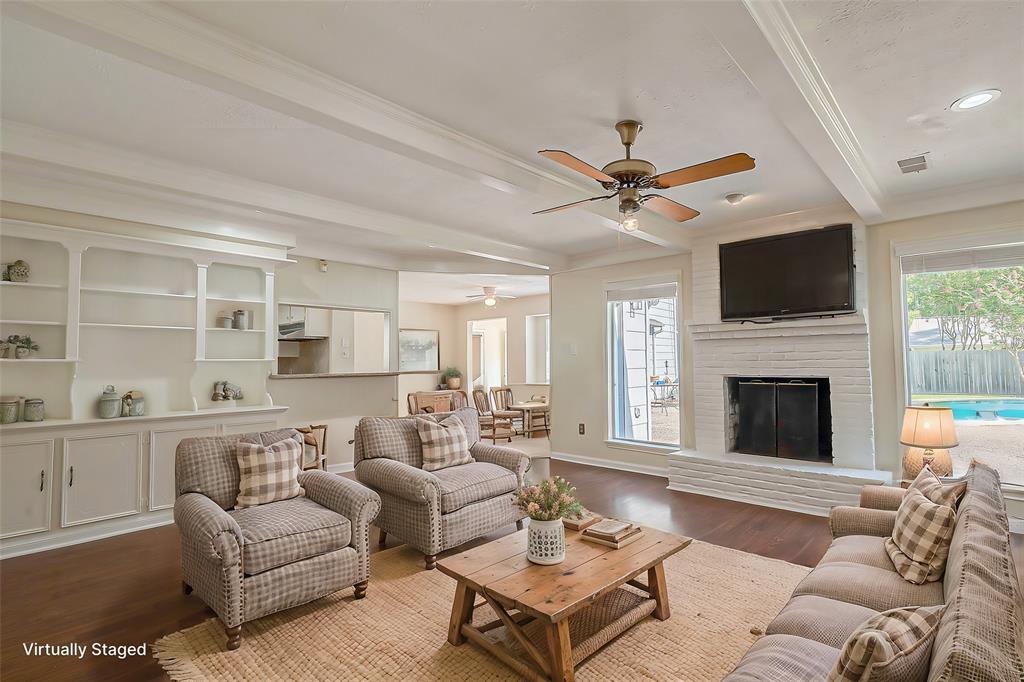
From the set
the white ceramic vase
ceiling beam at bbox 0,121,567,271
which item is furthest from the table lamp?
ceiling beam at bbox 0,121,567,271

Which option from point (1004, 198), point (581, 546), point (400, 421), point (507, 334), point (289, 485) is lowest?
point (581, 546)

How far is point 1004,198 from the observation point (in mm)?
3998

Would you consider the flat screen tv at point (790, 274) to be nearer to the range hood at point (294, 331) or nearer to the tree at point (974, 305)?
the tree at point (974, 305)

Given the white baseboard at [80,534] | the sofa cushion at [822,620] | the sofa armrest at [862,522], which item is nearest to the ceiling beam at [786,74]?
the sofa armrest at [862,522]

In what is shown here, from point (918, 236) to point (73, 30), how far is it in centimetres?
565

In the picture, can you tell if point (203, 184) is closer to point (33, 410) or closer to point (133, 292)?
point (133, 292)

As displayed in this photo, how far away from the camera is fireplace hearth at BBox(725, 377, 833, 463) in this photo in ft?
16.2

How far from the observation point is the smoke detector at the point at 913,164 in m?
3.56

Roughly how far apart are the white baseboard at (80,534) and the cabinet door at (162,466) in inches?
3.9

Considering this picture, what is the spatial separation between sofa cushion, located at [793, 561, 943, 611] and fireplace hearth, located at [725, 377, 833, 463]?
9.91 ft

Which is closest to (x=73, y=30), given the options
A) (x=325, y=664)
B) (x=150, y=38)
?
(x=150, y=38)

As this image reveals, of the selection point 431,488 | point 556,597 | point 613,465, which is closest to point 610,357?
point 613,465

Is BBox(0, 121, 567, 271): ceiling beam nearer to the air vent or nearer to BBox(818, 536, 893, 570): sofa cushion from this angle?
the air vent

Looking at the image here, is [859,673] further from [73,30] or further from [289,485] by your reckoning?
[73,30]
